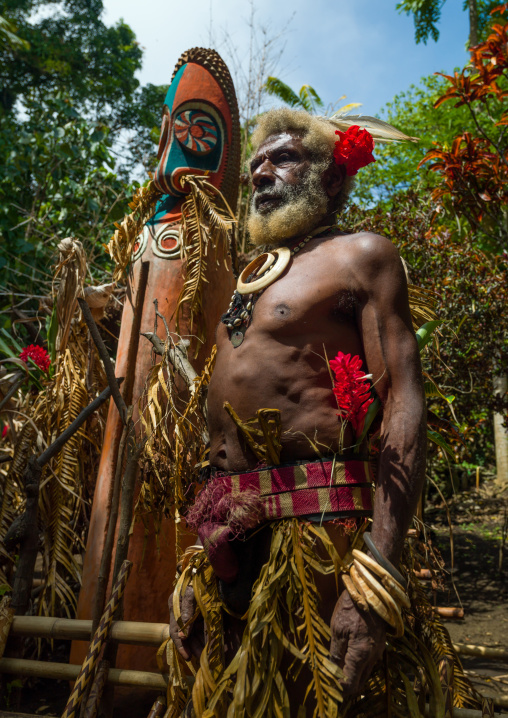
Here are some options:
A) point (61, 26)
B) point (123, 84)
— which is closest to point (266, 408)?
point (123, 84)

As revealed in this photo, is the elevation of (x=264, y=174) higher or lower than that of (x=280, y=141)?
lower

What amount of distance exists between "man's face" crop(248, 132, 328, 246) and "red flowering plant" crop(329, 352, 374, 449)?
0.61m

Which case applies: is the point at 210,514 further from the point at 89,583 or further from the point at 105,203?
the point at 105,203

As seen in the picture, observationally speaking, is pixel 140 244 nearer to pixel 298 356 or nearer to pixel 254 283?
pixel 254 283

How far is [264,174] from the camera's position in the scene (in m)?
2.05

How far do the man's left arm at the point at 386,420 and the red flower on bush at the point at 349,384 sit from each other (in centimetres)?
9

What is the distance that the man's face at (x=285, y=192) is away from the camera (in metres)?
1.97

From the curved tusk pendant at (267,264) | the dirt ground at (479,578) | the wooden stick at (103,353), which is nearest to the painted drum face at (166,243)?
the wooden stick at (103,353)

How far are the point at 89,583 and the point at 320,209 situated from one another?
Result: 6.50 feet

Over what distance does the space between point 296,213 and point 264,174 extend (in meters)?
0.21

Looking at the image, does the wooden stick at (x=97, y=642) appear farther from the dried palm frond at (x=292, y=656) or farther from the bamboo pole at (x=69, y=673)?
the dried palm frond at (x=292, y=656)

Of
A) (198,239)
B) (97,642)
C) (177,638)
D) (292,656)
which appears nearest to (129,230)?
(198,239)

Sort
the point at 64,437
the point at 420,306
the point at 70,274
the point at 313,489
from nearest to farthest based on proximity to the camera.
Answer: the point at 313,489 → the point at 420,306 → the point at 64,437 → the point at 70,274

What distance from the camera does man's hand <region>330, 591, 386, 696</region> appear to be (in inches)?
53.3
